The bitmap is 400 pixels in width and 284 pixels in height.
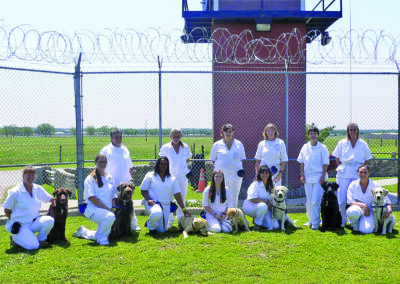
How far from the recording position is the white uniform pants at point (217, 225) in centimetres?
614

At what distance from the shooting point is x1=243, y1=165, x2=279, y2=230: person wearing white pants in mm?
6395

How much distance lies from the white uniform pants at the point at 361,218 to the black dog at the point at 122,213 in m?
3.48

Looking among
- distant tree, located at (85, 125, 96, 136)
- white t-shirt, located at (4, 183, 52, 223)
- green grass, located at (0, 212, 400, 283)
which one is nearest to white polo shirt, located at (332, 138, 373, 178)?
green grass, located at (0, 212, 400, 283)

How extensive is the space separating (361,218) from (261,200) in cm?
161

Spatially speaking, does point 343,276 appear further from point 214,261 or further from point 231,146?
point 231,146

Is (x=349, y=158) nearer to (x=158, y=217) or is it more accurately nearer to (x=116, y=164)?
(x=158, y=217)

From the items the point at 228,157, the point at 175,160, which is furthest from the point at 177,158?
the point at 228,157

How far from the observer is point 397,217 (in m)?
7.37

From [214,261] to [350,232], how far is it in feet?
8.72

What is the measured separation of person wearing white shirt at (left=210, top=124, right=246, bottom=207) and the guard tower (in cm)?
352

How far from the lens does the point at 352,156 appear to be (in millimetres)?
6605

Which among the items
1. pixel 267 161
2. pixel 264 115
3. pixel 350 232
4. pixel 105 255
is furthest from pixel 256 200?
pixel 264 115

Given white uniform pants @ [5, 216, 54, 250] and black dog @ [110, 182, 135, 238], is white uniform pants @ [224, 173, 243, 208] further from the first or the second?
white uniform pants @ [5, 216, 54, 250]

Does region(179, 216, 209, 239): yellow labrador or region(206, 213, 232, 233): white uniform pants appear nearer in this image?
region(179, 216, 209, 239): yellow labrador
